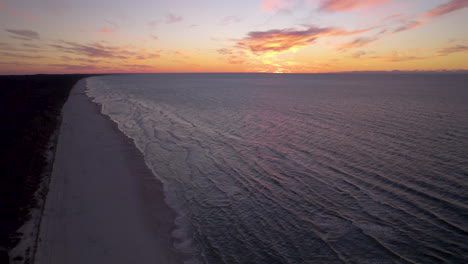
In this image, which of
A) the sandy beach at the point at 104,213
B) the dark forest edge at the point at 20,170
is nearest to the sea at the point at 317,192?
the sandy beach at the point at 104,213

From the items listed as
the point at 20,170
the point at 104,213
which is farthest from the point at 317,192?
the point at 20,170

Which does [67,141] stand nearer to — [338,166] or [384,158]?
[338,166]

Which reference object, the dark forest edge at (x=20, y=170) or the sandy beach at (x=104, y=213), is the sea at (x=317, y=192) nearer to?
the sandy beach at (x=104, y=213)

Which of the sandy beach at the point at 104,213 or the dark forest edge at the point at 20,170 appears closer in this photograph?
the sandy beach at the point at 104,213

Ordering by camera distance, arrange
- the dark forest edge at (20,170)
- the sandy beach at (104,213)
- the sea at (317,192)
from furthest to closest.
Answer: the dark forest edge at (20,170)
the sea at (317,192)
the sandy beach at (104,213)

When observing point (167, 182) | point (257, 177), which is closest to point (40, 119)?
point (167, 182)

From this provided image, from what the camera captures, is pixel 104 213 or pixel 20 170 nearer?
pixel 104 213

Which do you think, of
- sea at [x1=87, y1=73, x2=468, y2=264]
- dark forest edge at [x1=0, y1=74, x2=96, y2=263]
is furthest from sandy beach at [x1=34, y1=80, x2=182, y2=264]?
sea at [x1=87, y1=73, x2=468, y2=264]

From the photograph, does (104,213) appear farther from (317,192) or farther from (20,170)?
(317,192)
